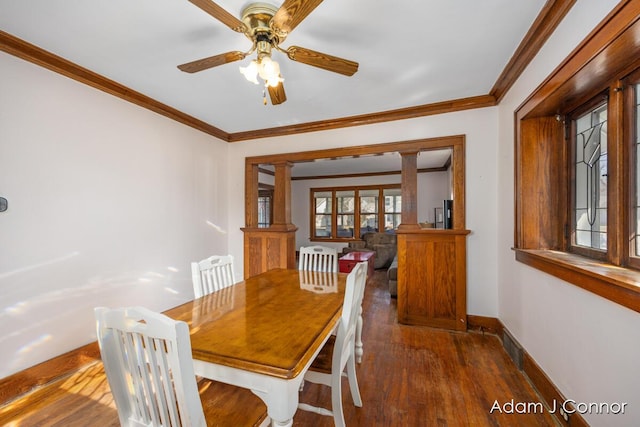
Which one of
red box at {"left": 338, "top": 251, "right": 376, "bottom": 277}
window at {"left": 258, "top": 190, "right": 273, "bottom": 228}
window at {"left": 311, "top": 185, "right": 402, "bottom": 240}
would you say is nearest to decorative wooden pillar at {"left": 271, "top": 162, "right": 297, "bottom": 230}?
red box at {"left": 338, "top": 251, "right": 376, "bottom": 277}

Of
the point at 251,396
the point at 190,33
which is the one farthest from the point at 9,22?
the point at 251,396

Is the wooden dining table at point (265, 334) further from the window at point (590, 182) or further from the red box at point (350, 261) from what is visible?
the red box at point (350, 261)

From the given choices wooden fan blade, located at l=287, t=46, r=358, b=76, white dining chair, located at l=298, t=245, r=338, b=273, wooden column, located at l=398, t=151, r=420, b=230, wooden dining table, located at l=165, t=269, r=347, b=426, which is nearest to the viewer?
wooden dining table, located at l=165, t=269, r=347, b=426

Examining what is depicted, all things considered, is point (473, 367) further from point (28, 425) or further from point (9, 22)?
point (9, 22)

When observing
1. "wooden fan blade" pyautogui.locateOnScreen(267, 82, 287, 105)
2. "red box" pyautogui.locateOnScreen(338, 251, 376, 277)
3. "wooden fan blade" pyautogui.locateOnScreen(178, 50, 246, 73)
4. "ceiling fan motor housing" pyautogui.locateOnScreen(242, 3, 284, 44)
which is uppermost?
"ceiling fan motor housing" pyautogui.locateOnScreen(242, 3, 284, 44)

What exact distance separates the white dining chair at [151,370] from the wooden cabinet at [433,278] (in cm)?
222

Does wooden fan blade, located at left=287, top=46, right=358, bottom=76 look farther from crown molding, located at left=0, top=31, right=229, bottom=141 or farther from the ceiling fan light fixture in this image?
crown molding, located at left=0, top=31, right=229, bottom=141

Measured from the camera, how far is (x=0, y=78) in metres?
1.78

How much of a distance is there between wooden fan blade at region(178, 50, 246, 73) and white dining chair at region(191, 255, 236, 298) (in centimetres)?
122

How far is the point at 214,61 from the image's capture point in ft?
5.18

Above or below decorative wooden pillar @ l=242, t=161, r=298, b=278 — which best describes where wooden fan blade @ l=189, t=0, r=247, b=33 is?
above

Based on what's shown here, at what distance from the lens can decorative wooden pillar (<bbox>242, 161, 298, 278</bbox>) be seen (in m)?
3.65

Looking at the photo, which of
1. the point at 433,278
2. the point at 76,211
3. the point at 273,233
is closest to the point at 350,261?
the point at 273,233

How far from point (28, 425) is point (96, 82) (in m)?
2.45
